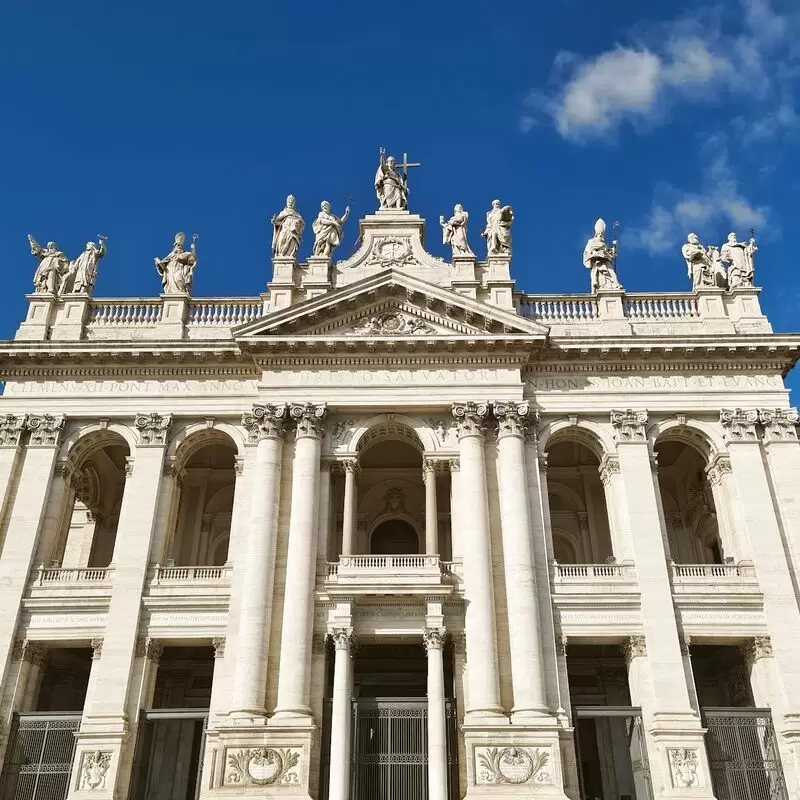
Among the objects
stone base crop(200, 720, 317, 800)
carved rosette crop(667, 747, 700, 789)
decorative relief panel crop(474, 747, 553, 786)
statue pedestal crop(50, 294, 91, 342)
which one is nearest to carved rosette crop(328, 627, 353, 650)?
stone base crop(200, 720, 317, 800)

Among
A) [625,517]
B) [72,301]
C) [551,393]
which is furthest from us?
[72,301]

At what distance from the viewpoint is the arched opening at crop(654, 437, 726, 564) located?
89.1 feet

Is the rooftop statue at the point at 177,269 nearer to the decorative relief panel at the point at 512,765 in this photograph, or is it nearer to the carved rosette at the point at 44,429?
the carved rosette at the point at 44,429

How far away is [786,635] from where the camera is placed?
2178cm

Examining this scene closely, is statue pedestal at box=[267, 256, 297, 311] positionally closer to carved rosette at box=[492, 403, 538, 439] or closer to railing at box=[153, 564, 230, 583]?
carved rosette at box=[492, 403, 538, 439]

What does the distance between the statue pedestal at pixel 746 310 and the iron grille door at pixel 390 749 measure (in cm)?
1551

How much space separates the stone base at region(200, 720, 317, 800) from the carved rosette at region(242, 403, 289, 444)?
816 cm

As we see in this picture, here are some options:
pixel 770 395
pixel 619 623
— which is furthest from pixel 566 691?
pixel 770 395

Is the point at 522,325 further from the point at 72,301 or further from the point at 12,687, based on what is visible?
the point at 12,687

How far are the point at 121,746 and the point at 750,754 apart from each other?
15963 millimetres

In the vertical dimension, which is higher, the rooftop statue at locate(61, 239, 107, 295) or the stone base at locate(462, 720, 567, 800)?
the rooftop statue at locate(61, 239, 107, 295)

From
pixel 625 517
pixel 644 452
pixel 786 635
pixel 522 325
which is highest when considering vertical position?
pixel 522 325

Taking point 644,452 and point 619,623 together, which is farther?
point 644,452

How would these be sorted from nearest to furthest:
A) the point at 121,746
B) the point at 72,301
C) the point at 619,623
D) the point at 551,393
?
the point at 121,746
the point at 619,623
the point at 551,393
the point at 72,301
